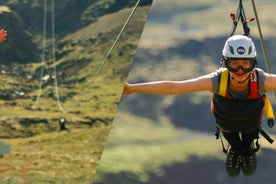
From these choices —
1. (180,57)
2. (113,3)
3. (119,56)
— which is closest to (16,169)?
(113,3)

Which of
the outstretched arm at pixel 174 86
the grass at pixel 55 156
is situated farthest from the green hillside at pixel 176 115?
the outstretched arm at pixel 174 86

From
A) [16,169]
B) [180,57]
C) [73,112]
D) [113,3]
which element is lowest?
[180,57]

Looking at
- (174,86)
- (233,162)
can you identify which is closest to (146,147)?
(233,162)

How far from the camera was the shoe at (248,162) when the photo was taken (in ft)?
18.4

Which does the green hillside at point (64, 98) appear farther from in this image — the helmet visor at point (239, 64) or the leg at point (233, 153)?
the helmet visor at point (239, 64)

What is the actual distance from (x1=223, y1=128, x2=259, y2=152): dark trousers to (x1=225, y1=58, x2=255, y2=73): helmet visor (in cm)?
75

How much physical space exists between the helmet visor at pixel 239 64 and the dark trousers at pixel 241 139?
2.46ft

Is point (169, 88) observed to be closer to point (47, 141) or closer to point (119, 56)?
point (47, 141)

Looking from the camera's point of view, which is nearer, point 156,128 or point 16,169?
point 16,169

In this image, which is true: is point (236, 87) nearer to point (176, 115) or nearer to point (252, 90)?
point (252, 90)

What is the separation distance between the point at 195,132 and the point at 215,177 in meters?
2.10

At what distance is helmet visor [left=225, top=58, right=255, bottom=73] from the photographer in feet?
15.0

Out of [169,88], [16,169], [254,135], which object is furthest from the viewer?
[16,169]

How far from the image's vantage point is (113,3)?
15.2 m
